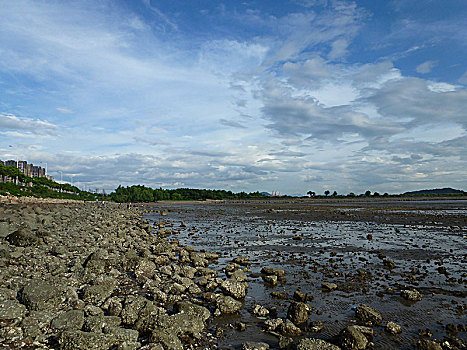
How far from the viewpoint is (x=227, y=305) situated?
31.3 ft

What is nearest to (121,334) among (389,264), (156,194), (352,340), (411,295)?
(352,340)

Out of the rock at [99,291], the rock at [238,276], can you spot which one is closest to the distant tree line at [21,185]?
the rock at [99,291]

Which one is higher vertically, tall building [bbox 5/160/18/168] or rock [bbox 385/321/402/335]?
tall building [bbox 5/160/18/168]

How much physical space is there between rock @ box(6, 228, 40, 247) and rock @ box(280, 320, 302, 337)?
47.7 feet

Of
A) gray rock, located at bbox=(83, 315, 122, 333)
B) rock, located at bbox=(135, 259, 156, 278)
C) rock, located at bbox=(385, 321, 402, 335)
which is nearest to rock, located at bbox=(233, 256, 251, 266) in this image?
rock, located at bbox=(135, 259, 156, 278)

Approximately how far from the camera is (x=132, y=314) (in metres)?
8.31

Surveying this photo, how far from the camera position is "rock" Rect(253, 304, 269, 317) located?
9.34 meters

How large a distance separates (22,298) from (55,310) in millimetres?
993

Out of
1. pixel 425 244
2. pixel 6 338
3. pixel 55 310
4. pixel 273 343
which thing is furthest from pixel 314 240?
pixel 6 338

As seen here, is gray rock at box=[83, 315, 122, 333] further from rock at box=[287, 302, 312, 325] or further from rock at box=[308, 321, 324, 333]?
rock at box=[308, 321, 324, 333]

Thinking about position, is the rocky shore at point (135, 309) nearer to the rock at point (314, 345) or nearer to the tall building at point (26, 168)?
the rock at point (314, 345)

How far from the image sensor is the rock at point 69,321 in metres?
7.34

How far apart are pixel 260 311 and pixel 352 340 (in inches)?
117

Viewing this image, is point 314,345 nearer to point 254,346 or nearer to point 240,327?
point 254,346
